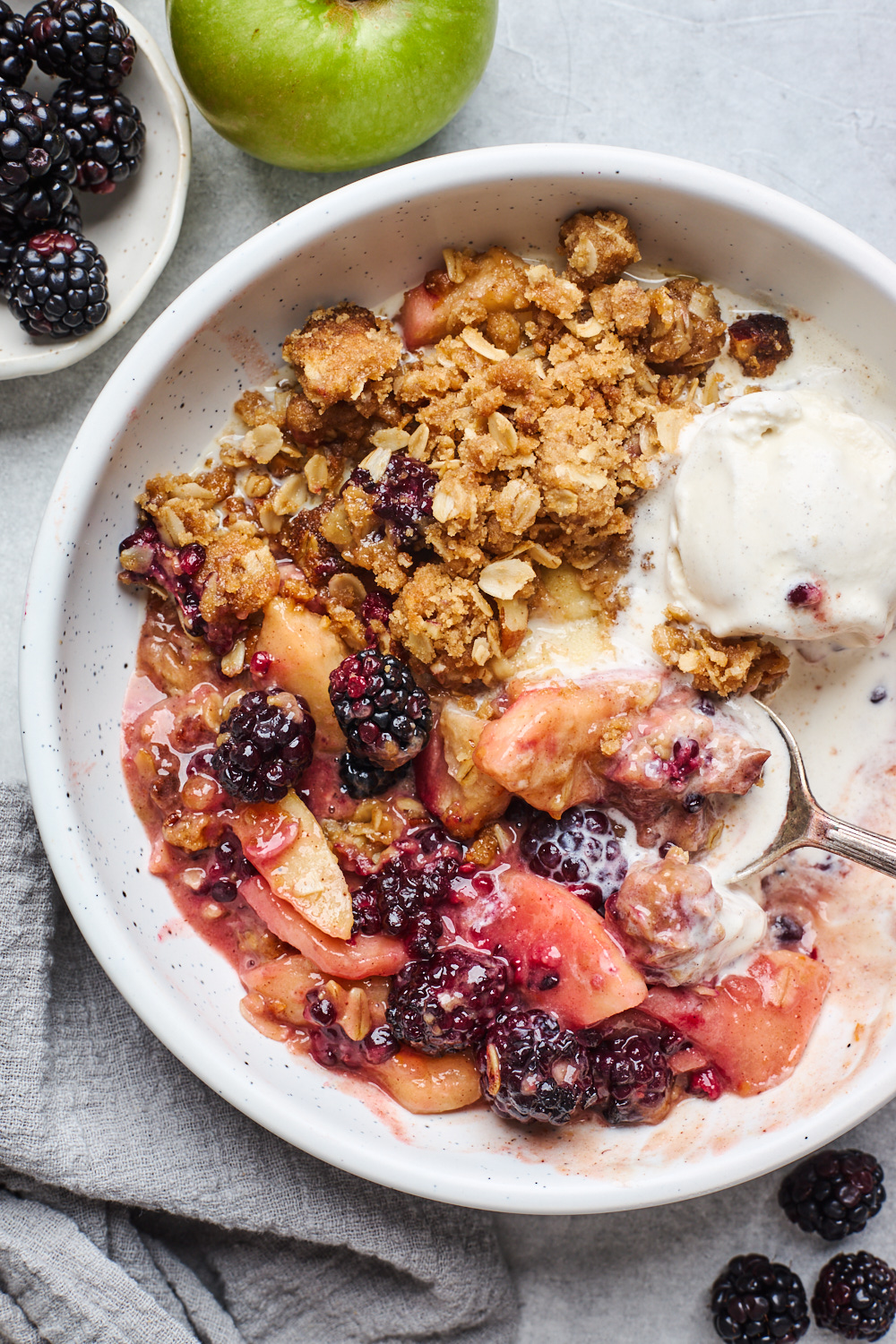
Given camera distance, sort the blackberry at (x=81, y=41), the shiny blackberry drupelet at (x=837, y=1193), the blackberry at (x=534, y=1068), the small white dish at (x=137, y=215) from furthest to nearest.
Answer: the shiny blackberry drupelet at (x=837, y=1193), the small white dish at (x=137, y=215), the blackberry at (x=81, y=41), the blackberry at (x=534, y=1068)

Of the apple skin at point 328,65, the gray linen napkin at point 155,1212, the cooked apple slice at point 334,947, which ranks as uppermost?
the apple skin at point 328,65

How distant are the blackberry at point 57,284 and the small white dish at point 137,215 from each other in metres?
0.05

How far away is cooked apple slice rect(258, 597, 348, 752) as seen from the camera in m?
1.96

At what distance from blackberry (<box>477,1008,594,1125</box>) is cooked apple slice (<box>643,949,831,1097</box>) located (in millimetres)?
254

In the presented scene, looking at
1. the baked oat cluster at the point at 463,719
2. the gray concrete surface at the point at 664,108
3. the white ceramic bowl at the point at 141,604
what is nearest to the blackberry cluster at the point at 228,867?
the baked oat cluster at the point at 463,719

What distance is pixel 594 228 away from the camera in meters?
1.96

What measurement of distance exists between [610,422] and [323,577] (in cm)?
63

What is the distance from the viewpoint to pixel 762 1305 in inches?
86.8

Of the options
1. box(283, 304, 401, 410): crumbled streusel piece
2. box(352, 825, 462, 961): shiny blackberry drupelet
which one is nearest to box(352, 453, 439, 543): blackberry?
box(283, 304, 401, 410): crumbled streusel piece

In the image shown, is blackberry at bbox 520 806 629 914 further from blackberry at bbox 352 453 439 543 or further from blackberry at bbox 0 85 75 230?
blackberry at bbox 0 85 75 230

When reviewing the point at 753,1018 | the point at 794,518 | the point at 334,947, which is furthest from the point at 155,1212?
the point at 794,518

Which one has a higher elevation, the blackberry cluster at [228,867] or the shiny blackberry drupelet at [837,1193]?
the blackberry cluster at [228,867]

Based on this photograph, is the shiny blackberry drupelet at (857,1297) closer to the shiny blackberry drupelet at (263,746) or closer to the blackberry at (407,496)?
the shiny blackberry drupelet at (263,746)

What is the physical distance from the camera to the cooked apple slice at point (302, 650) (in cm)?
196
